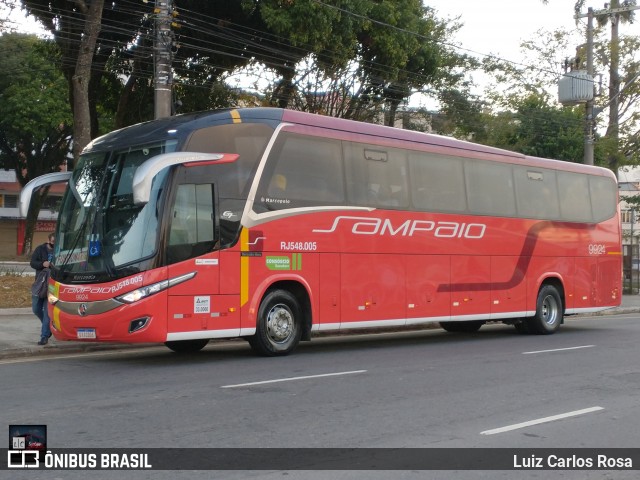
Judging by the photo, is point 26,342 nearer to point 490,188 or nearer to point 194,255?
point 194,255

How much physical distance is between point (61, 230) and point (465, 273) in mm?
8243

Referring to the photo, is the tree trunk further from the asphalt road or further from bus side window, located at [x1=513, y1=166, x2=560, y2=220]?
bus side window, located at [x1=513, y1=166, x2=560, y2=220]

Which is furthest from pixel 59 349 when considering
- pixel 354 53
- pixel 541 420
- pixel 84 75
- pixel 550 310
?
pixel 354 53

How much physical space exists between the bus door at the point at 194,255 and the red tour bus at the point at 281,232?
2 centimetres

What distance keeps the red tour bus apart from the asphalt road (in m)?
0.80

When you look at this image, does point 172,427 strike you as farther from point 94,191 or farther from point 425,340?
point 425,340

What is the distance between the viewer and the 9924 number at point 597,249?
20.6 metres

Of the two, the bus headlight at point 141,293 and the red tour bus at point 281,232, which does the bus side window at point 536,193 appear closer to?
the red tour bus at point 281,232

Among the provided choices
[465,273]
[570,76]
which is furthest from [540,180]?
[570,76]

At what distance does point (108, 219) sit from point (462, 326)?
10.5m

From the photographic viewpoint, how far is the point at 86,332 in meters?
12.1

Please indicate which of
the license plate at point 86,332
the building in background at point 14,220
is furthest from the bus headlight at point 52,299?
the building in background at point 14,220

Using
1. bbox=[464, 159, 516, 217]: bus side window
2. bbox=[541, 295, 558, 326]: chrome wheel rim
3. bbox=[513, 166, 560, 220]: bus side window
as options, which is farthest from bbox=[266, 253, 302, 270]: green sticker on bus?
bbox=[541, 295, 558, 326]: chrome wheel rim

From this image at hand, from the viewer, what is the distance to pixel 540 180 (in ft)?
62.7
